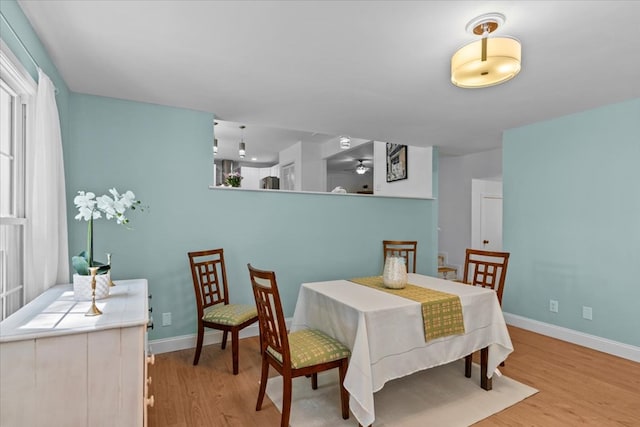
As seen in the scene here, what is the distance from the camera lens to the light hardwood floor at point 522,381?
209cm

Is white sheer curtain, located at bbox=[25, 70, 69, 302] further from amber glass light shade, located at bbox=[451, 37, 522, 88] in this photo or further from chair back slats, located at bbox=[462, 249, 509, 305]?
chair back slats, located at bbox=[462, 249, 509, 305]

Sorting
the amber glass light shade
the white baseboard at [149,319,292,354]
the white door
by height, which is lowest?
the white baseboard at [149,319,292,354]

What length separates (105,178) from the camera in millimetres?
2926

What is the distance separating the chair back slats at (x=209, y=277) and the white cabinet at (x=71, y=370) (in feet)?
4.65

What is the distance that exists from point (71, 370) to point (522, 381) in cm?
292

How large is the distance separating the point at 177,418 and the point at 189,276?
4.43ft

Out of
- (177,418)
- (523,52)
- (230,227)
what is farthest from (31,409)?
(523,52)

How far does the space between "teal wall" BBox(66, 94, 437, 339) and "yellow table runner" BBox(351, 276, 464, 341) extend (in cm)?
158

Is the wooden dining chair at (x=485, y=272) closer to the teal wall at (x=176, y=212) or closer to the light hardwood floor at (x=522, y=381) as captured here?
the light hardwood floor at (x=522, y=381)

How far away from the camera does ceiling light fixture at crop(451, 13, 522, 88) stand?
5.64 feet

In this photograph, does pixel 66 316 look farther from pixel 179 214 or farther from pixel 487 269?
pixel 487 269

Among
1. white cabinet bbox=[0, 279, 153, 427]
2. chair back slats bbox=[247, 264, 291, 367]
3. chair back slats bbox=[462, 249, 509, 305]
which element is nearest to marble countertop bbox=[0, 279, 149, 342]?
white cabinet bbox=[0, 279, 153, 427]

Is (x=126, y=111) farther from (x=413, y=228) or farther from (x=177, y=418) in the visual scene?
(x=413, y=228)

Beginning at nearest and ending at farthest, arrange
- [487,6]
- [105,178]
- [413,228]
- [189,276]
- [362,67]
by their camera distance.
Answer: [487,6], [362,67], [105,178], [189,276], [413,228]
